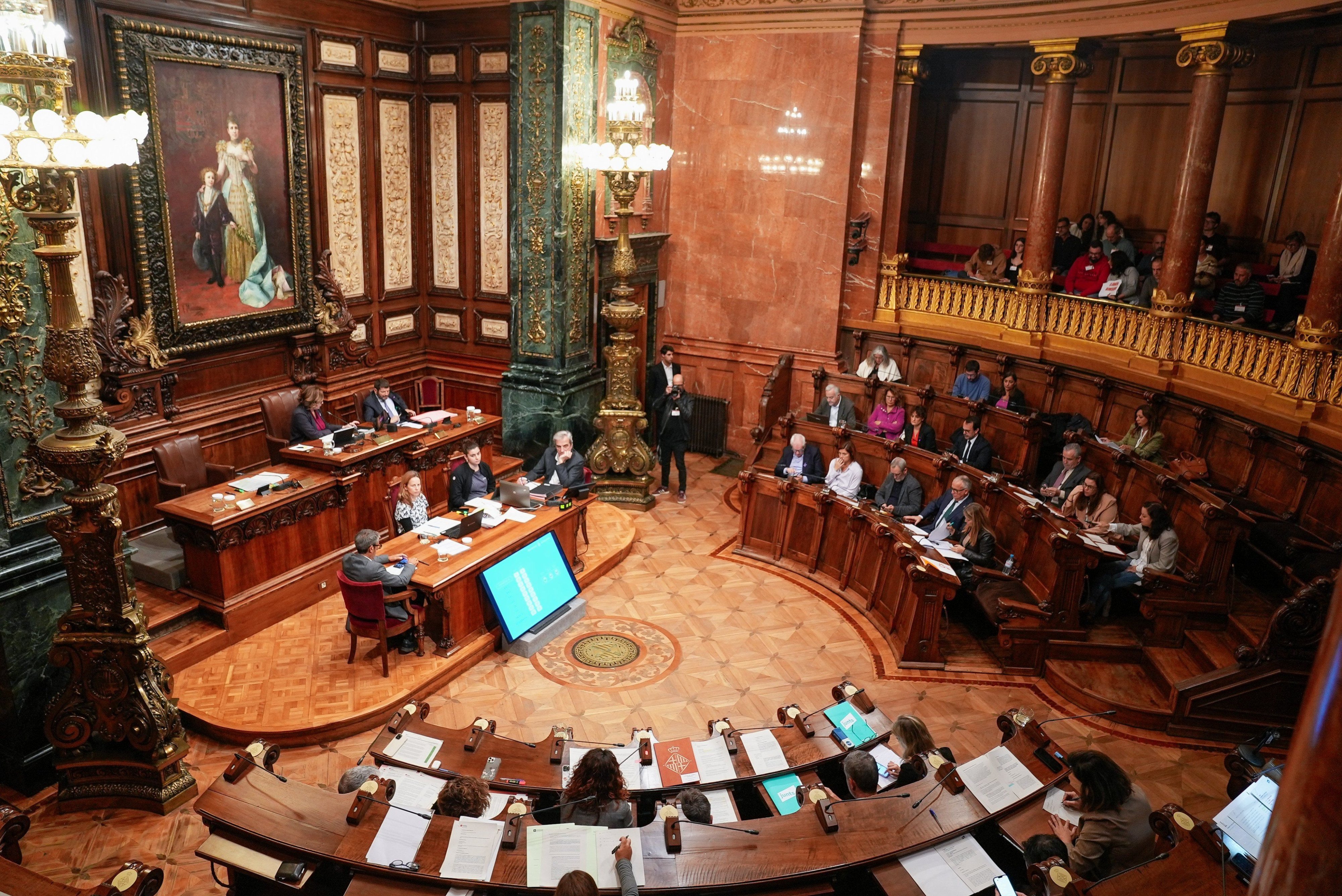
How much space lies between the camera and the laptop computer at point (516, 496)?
836 centimetres

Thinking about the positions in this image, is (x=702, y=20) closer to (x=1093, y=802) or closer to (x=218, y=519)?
(x=218, y=519)

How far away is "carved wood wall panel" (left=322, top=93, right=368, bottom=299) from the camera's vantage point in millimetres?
9805

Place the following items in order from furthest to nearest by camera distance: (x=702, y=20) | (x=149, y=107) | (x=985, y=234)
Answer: (x=985, y=234)
(x=702, y=20)
(x=149, y=107)

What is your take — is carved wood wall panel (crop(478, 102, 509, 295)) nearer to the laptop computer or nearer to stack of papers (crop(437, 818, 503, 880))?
the laptop computer

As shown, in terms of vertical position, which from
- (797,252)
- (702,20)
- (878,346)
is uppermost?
(702,20)

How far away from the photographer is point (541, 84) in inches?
384

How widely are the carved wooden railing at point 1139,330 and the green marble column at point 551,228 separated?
3.85m

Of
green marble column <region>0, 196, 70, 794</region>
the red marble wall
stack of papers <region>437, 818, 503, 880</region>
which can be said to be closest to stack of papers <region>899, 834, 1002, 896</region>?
stack of papers <region>437, 818, 503, 880</region>

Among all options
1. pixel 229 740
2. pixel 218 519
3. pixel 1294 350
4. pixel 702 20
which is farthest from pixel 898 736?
pixel 702 20

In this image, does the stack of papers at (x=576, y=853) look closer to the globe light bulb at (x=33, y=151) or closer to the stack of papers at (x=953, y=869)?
the stack of papers at (x=953, y=869)

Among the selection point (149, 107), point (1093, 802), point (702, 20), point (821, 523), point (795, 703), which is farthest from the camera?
point (702, 20)

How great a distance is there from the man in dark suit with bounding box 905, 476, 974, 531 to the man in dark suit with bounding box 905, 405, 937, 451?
107 centimetres

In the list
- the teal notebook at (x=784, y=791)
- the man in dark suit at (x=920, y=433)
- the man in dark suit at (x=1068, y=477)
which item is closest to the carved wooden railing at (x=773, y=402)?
the man in dark suit at (x=920, y=433)

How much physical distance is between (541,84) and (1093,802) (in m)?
8.35
